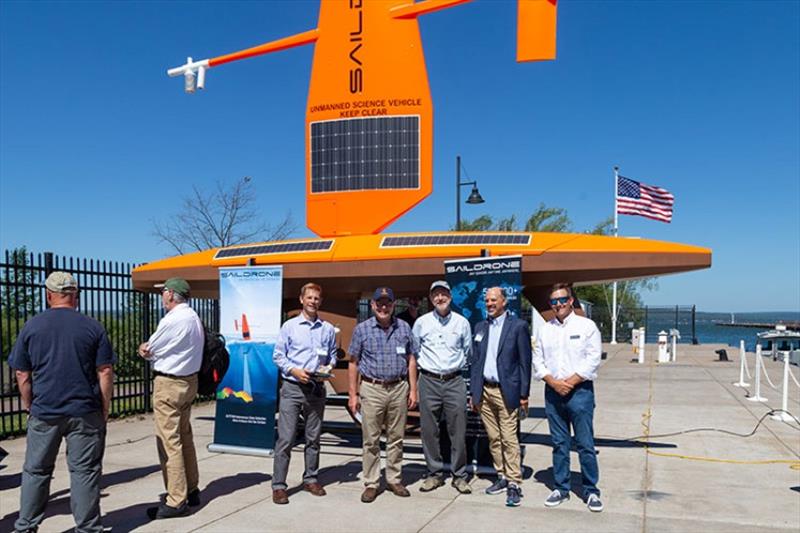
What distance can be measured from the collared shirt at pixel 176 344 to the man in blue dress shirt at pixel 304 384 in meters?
0.92

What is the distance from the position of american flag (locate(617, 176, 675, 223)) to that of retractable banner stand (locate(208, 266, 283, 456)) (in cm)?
1972

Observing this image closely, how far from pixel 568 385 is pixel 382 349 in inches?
66.5

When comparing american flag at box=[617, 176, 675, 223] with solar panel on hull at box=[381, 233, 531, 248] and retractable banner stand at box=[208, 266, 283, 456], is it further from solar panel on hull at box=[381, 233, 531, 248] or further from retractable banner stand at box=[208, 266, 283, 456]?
retractable banner stand at box=[208, 266, 283, 456]

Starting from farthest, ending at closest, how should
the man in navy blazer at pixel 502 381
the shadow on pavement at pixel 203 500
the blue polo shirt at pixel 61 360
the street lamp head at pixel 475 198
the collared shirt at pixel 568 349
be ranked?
the street lamp head at pixel 475 198
the man in navy blazer at pixel 502 381
the collared shirt at pixel 568 349
the shadow on pavement at pixel 203 500
the blue polo shirt at pixel 61 360

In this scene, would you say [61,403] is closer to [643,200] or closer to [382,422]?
[382,422]

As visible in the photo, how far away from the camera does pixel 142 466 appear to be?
24.0 ft

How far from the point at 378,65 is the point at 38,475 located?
22.8 ft

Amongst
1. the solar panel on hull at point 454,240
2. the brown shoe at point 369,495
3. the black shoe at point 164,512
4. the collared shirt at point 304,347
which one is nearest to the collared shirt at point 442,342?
the collared shirt at point 304,347

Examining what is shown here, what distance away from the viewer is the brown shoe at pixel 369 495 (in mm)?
5816

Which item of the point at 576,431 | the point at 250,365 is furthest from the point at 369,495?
the point at 250,365

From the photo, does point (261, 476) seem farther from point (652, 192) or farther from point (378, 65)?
point (652, 192)

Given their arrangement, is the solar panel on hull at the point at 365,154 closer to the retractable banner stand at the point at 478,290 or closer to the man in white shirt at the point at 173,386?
the retractable banner stand at the point at 478,290

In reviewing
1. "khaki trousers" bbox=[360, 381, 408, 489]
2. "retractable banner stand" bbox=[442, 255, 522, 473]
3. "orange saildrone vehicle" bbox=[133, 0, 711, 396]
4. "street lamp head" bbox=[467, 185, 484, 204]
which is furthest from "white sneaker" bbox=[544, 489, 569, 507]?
"street lamp head" bbox=[467, 185, 484, 204]

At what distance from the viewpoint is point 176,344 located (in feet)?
17.4
